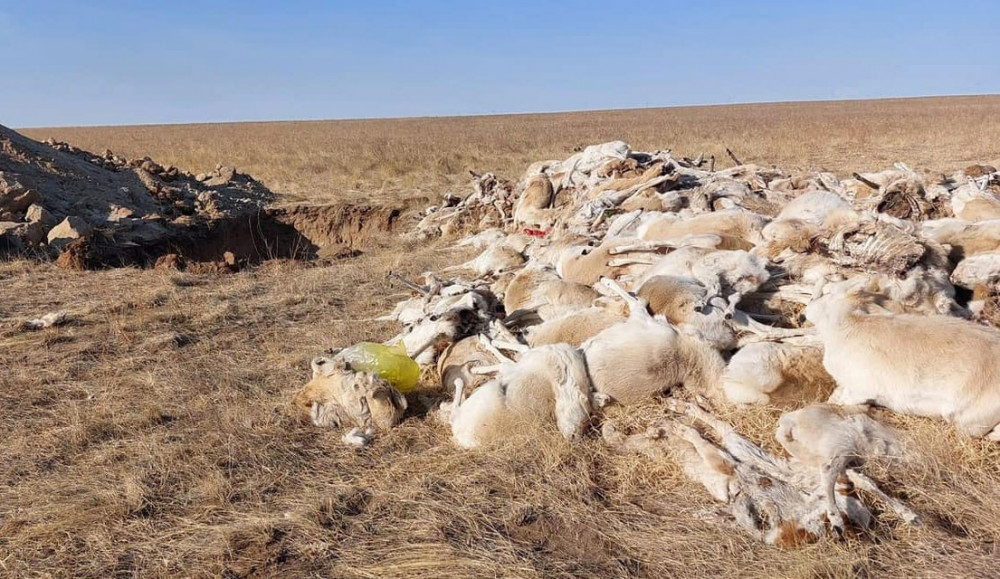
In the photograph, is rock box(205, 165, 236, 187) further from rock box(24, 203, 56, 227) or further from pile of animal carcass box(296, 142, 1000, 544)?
pile of animal carcass box(296, 142, 1000, 544)

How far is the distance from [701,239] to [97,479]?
4.34m

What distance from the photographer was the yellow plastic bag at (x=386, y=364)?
441cm

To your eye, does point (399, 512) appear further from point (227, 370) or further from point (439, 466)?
point (227, 370)

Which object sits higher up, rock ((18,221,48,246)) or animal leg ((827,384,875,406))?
rock ((18,221,48,246))

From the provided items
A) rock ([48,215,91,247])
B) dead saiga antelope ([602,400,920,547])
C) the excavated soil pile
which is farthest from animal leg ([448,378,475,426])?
rock ([48,215,91,247])

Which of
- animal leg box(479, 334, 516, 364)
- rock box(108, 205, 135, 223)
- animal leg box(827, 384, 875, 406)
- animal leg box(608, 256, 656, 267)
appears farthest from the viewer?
rock box(108, 205, 135, 223)

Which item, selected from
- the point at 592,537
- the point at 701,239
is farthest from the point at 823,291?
the point at 592,537

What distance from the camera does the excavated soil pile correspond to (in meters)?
9.74

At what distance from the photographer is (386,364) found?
4453 mm

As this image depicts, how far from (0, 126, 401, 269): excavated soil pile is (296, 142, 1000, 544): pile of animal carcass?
17.9 feet

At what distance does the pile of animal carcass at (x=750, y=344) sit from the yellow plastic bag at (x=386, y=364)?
12cm

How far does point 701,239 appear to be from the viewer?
5.18 meters

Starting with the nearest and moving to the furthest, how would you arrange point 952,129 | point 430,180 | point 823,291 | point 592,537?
point 592,537
point 823,291
point 430,180
point 952,129

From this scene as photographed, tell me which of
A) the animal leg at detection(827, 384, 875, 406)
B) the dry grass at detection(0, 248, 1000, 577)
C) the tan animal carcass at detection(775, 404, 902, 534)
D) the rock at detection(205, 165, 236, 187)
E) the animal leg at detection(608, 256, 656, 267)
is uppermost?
the rock at detection(205, 165, 236, 187)
